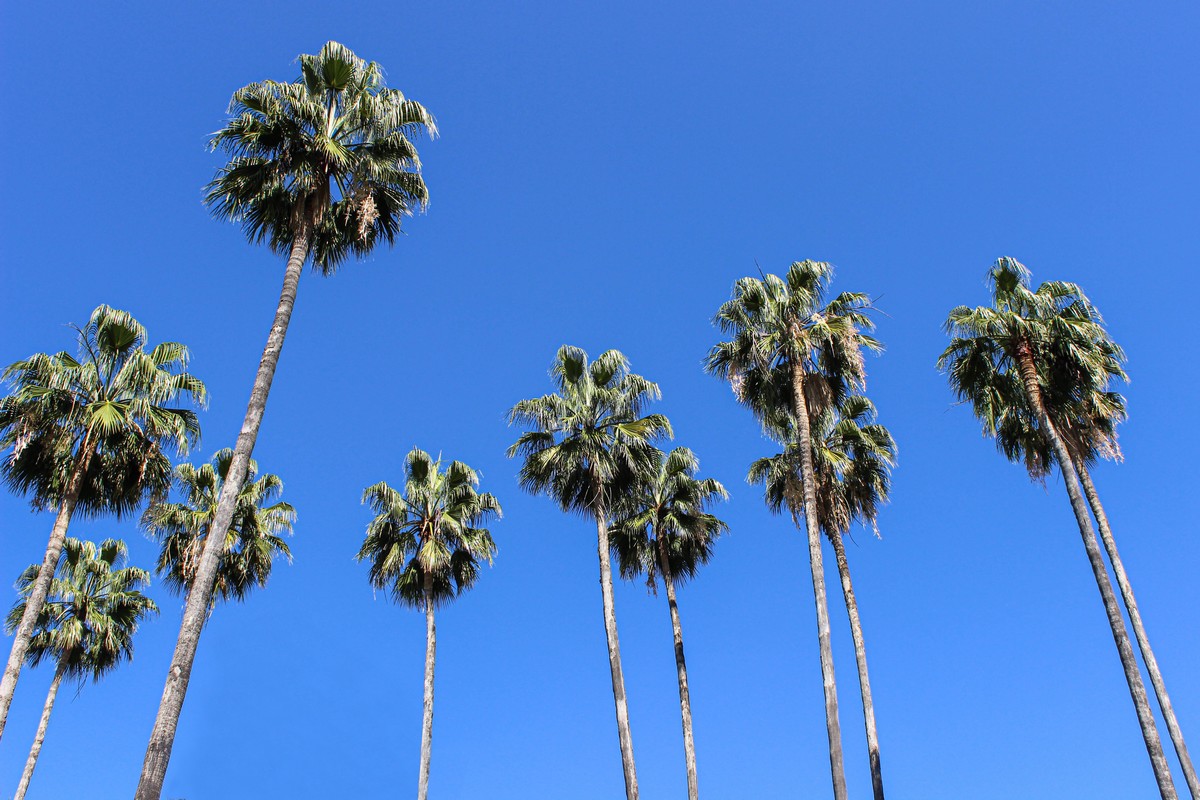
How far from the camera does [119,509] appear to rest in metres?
22.0

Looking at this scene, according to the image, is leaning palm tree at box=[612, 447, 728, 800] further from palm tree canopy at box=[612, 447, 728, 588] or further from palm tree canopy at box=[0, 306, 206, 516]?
palm tree canopy at box=[0, 306, 206, 516]

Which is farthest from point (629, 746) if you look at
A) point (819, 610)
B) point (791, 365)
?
point (791, 365)

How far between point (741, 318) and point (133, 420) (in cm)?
1603

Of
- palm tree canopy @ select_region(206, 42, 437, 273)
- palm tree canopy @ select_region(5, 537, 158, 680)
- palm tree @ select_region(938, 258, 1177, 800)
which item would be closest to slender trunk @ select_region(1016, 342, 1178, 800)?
palm tree @ select_region(938, 258, 1177, 800)

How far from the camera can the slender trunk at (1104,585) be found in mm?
18797

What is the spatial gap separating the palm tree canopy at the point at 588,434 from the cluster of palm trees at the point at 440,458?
7cm

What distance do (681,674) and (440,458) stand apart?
1148 cm

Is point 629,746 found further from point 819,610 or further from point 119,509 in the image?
point 119,509

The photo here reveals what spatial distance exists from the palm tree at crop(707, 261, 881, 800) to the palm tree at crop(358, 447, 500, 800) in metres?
11.2

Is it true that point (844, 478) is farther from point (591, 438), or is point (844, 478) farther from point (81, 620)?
point (81, 620)

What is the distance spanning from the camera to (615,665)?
23391 millimetres

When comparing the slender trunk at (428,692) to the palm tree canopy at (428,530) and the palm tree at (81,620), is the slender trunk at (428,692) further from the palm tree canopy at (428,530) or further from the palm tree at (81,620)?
the palm tree at (81,620)

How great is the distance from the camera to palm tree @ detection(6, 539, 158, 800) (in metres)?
30.2

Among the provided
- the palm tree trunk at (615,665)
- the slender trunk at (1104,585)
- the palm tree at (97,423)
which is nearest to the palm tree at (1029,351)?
the slender trunk at (1104,585)
